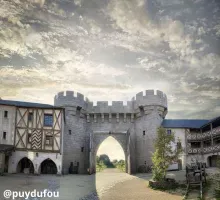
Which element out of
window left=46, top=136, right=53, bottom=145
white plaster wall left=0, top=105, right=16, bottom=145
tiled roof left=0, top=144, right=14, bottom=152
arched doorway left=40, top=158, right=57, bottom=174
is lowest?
arched doorway left=40, top=158, right=57, bottom=174

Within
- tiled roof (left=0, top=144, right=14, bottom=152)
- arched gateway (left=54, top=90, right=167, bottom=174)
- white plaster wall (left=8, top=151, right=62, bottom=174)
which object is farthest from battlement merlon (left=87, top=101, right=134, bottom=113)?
tiled roof (left=0, top=144, right=14, bottom=152)

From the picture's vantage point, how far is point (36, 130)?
26594 millimetres

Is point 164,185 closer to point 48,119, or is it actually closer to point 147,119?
point 48,119

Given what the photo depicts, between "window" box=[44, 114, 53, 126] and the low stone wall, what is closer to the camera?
the low stone wall

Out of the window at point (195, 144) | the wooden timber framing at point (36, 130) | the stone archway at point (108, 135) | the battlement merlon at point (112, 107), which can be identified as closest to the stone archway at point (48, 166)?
the wooden timber framing at point (36, 130)

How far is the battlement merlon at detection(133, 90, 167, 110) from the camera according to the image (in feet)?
109

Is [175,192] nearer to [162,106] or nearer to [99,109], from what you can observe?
[162,106]

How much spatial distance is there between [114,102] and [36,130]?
1279 cm

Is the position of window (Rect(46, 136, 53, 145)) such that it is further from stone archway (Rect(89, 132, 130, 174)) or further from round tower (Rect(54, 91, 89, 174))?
stone archway (Rect(89, 132, 130, 174))

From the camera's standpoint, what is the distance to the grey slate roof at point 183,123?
3332cm

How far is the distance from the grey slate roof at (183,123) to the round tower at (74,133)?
36.1ft

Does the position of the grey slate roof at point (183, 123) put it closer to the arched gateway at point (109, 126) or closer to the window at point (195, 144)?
the arched gateway at point (109, 126)

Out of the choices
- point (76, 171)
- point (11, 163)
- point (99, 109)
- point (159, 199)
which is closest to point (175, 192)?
point (159, 199)

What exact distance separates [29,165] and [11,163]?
2.82m
